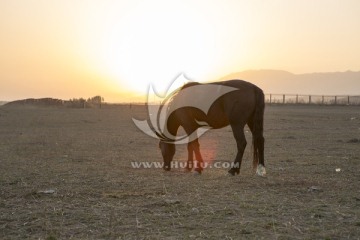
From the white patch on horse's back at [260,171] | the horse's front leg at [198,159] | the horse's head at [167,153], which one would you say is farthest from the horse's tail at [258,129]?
the horse's head at [167,153]

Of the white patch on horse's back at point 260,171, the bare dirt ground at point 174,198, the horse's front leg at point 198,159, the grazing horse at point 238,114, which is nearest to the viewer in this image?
the bare dirt ground at point 174,198

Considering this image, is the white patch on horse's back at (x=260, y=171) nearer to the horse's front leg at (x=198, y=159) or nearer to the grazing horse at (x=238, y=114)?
the grazing horse at (x=238, y=114)

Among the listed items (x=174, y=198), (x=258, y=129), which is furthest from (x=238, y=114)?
(x=174, y=198)

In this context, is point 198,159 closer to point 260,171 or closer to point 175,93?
point 260,171

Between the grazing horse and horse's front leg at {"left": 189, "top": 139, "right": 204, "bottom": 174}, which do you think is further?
horse's front leg at {"left": 189, "top": 139, "right": 204, "bottom": 174}

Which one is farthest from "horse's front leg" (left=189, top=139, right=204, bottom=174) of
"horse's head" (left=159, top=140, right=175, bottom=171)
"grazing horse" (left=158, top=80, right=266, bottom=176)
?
"horse's head" (left=159, top=140, right=175, bottom=171)

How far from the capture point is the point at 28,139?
20.0 meters

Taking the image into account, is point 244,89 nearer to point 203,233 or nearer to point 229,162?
point 229,162

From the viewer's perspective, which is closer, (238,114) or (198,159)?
(238,114)

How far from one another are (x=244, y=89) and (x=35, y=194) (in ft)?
17.7

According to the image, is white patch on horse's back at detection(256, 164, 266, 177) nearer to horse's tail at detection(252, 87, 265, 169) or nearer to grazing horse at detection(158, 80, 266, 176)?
grazing horse at detection(158, 80, 266, 176)

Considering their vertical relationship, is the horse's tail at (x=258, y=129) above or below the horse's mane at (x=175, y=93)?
below

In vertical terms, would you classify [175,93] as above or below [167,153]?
above

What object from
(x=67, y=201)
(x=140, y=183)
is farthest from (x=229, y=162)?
(x=67, y=201)
